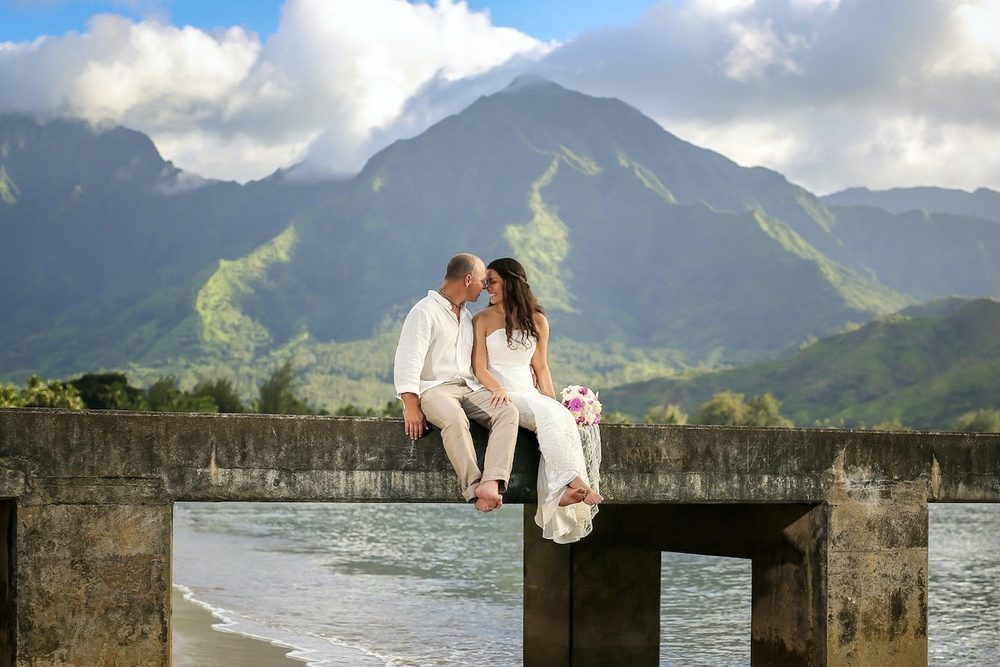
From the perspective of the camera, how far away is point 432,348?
8383 mm

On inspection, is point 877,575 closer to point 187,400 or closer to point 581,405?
point 581,405

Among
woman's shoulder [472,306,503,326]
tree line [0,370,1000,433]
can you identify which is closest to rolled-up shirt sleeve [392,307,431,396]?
woman's shoulder [472,306,503,326]

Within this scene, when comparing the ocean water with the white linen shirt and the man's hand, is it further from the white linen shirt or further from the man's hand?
the white linen shirt

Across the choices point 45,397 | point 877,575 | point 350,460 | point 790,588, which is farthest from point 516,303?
point 45,397

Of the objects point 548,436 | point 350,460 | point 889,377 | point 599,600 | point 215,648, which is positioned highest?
point 889,377

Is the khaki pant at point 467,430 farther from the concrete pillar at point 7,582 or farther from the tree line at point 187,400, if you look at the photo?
the tree line at point 187,400

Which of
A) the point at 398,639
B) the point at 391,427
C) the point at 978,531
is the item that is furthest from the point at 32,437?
the point at 978,531

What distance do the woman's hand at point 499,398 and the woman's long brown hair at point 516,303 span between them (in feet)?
1.18

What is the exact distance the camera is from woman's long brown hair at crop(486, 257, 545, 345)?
8.27m

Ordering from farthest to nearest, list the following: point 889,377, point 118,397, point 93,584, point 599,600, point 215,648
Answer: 1. point 889,377
2. point 118,397
3. point 215,648
4. point 599,600
5. point 93,584

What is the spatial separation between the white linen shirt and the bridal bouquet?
0.59 m

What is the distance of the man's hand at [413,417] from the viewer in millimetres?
8219

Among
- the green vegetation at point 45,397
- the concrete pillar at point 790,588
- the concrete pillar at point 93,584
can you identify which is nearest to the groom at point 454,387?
the concrete pillar at point 93,584

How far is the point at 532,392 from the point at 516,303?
1.94 ft
